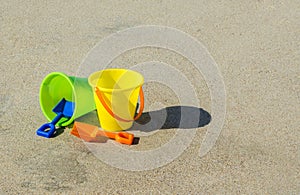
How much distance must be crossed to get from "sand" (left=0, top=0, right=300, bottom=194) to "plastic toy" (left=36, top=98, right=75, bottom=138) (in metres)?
0.05

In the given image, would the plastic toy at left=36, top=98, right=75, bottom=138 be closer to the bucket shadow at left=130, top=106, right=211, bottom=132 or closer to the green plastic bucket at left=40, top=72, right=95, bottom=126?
the green plastic bucket at left=40, top=72, right=95, bottom=126

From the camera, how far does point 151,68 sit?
396cm

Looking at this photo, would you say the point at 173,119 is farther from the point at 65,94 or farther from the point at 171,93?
the point at 65,94

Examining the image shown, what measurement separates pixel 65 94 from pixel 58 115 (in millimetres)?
191

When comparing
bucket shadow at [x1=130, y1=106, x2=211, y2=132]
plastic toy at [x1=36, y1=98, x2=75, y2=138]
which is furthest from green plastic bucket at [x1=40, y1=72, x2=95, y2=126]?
bucket shadow at [x1=130, y1=106, x2=211, y2=132]

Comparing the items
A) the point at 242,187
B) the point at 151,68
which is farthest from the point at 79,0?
the point at 242,187

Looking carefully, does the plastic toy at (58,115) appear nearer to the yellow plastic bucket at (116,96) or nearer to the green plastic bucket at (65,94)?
the green plastic bucket at (65,94)

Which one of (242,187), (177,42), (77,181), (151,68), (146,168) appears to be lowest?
(77,181)

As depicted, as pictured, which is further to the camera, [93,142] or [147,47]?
[147,47]

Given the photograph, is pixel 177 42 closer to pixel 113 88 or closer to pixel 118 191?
pixel 113 88

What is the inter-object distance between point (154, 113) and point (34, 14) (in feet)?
6.71

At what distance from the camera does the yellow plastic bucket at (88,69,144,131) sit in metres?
3.02

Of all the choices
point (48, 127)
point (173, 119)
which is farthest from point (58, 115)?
point (173, 119)

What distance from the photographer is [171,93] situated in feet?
11.9
